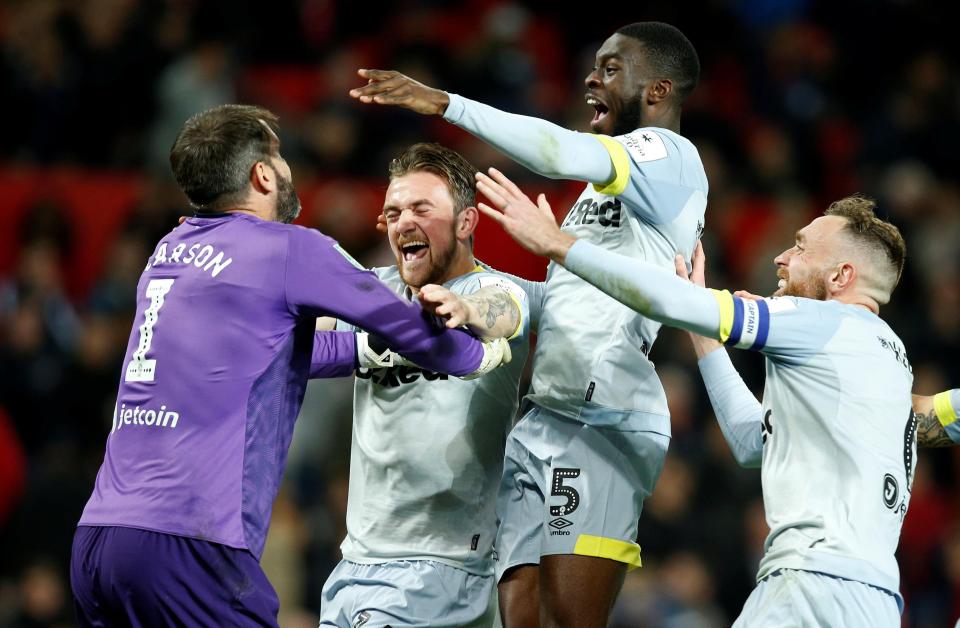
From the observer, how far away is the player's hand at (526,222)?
4531 mm

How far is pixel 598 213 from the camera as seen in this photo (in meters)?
5.31

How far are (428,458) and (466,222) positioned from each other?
2.99 feet

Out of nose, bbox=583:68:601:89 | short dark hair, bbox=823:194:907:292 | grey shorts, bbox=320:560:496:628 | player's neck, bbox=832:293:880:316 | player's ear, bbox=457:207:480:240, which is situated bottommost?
grey shorts, bbox=320:560:496:628

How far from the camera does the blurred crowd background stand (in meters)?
9.11

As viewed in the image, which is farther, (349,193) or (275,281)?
(349,193)

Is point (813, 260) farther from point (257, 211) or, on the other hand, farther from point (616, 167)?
point (257, 211)

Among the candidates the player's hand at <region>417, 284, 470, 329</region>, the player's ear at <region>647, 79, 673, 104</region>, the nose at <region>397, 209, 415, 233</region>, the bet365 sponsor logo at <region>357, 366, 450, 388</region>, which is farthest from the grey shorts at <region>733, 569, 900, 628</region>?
the player's ear at <region>647, 79, 673, 104</region>

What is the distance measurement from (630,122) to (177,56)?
22.8ft

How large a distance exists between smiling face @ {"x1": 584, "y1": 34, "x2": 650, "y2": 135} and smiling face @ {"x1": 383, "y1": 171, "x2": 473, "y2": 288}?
2.41 feet

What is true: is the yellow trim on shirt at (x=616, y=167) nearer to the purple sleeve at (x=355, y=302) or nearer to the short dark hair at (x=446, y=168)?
the short dark hair at (x=446, y=168)

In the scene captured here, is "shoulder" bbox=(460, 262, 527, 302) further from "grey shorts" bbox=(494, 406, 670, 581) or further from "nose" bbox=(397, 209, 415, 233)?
"grey shorts" bbox=(494, 406, 670, 581)

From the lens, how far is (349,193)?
1038cm

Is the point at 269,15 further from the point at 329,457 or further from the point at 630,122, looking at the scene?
the point at 630,122

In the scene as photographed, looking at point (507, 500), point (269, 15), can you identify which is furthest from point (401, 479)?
point (269, 15)
